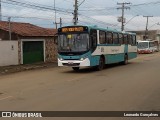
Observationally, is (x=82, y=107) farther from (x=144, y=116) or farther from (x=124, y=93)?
(x=124, y=93)

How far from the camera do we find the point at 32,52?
35062 millimetres

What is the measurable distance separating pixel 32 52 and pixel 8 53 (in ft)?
14.6

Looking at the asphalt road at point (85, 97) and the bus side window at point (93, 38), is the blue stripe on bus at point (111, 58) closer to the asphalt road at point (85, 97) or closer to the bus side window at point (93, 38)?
the bus side window at point (93, 38)

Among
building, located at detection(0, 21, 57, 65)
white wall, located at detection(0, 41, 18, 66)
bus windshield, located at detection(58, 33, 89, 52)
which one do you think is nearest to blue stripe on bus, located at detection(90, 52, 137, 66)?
bus windshield, located at detection(58, 33, 89, 52)

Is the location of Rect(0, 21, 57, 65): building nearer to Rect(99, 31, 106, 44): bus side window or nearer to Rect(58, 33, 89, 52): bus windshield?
Rect(58, 33, 89, 52): bus windshield

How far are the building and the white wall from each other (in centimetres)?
17

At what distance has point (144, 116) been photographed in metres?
9.41

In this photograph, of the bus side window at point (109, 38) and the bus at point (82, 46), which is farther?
the bus side window at point (109, 38)

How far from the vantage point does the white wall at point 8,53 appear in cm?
2997

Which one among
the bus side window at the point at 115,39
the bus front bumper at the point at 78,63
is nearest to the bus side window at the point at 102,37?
the bus front bumper at the point at 78,63

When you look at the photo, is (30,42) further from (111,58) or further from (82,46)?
(82,46)

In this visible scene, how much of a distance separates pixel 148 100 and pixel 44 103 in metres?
3.24

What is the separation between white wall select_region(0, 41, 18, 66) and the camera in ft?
98.3

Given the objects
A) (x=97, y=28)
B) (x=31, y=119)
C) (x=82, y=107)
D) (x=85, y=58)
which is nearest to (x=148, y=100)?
(x=82, y=107)
